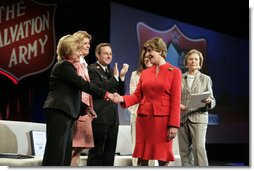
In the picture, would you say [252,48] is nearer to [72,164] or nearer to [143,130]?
[143,130]

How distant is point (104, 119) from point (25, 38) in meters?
1.32

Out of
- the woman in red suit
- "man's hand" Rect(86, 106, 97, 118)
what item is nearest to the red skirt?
the woman in red suit

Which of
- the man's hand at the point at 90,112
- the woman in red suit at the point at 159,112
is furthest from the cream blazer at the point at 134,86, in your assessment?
the woman in red suit at the point at 159,112

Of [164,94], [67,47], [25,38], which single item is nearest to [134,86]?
[164,94]

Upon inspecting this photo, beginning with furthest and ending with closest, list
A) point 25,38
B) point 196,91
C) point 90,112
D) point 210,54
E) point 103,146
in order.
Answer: point 210,54 < point 25,38 < point 196,91 < point 103,146 < point 90,112

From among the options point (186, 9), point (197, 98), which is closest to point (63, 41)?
point (197, 98)

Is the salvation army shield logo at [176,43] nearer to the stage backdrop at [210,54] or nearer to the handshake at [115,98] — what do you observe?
the stage backdrop at [210,54]

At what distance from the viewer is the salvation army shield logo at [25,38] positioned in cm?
450

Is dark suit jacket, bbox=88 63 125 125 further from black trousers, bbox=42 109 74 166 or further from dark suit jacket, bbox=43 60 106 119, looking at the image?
black trousers, bbox=42 109 74 166

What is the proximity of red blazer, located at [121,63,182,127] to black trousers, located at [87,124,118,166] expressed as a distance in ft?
1.74

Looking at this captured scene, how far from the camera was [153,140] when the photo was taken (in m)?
3.50

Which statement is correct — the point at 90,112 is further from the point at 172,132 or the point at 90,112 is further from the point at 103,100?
the point at 172,132

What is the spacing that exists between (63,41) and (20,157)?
1.12 metres

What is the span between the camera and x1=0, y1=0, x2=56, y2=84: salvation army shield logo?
4500 mm
